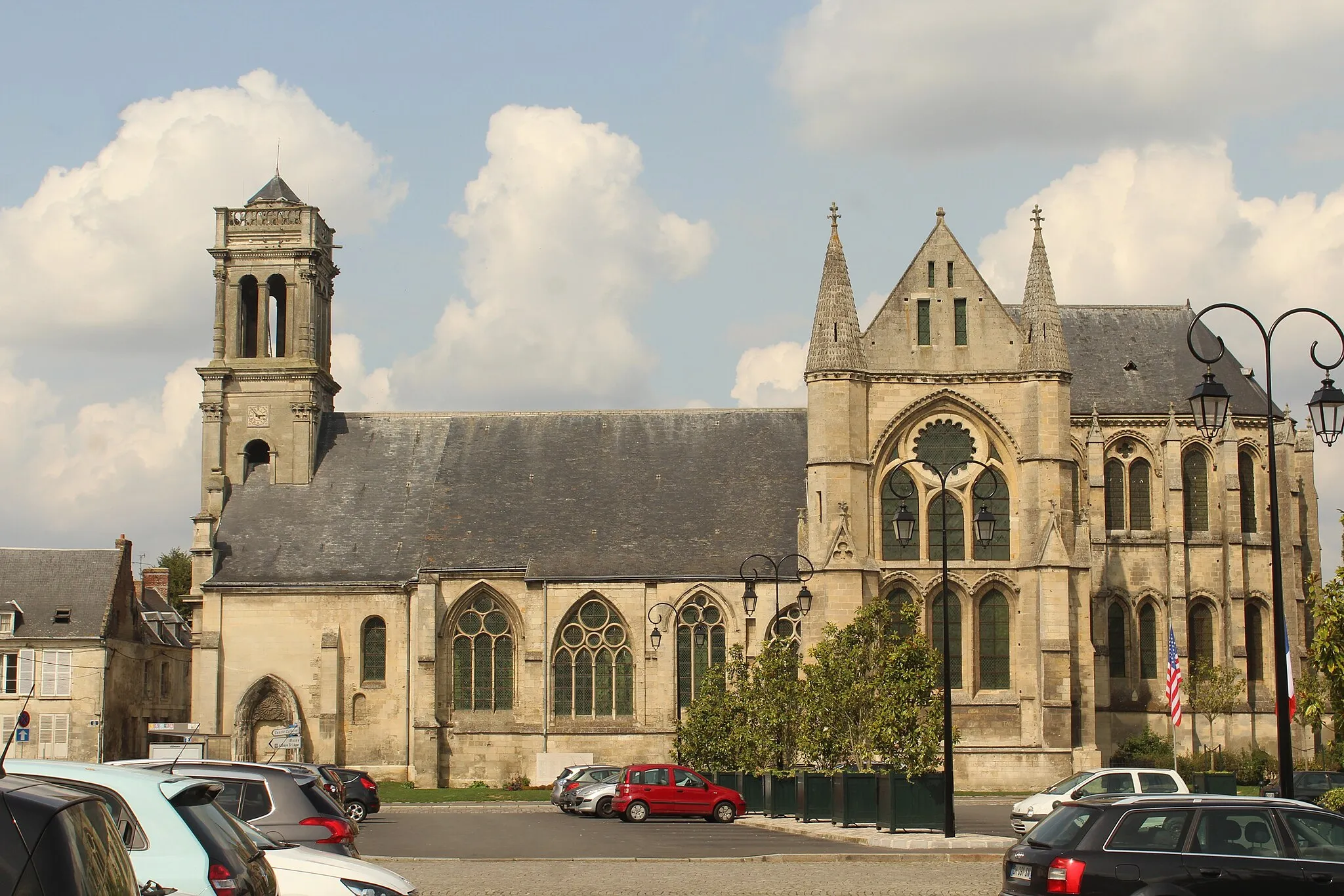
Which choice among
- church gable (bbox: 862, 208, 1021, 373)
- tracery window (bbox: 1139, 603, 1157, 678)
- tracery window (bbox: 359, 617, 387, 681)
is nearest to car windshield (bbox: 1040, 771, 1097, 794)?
church gable (bbox: 862, 208, 1021, 373)

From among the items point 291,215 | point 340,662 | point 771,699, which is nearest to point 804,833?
point 771,699

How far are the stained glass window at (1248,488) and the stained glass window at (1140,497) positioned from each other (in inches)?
124

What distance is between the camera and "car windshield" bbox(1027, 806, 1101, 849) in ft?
43.2

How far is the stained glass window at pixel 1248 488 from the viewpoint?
186 feet

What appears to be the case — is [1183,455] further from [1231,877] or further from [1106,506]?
[1231,877]

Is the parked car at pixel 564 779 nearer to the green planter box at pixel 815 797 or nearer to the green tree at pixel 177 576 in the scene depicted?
the green planter box at pixel 815 797

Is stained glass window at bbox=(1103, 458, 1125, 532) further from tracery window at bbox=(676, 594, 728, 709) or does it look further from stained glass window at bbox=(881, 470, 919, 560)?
tracery window at bbox=(676, 594, 728, 709)

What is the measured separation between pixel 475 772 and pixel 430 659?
3899 millimetres

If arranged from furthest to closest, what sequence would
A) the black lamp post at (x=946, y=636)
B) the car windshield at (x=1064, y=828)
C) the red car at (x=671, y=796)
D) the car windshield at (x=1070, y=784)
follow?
1. the red car at (x=671, y=796)
2. the car windshield at (x=1070, y=784)
3. the black lamp post at (x=946, y=636)
4. the car windshield at (x=1064, y=828)

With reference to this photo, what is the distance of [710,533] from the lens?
180 ft

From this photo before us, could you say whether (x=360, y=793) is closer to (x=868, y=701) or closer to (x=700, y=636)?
(x=868, y=701)

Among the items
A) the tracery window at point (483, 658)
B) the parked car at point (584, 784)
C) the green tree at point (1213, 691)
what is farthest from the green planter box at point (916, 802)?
the green tree at point (1213, 691)

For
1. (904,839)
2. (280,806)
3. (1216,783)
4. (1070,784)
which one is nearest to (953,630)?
(1216,783)

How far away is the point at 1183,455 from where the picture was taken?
56.7 m
